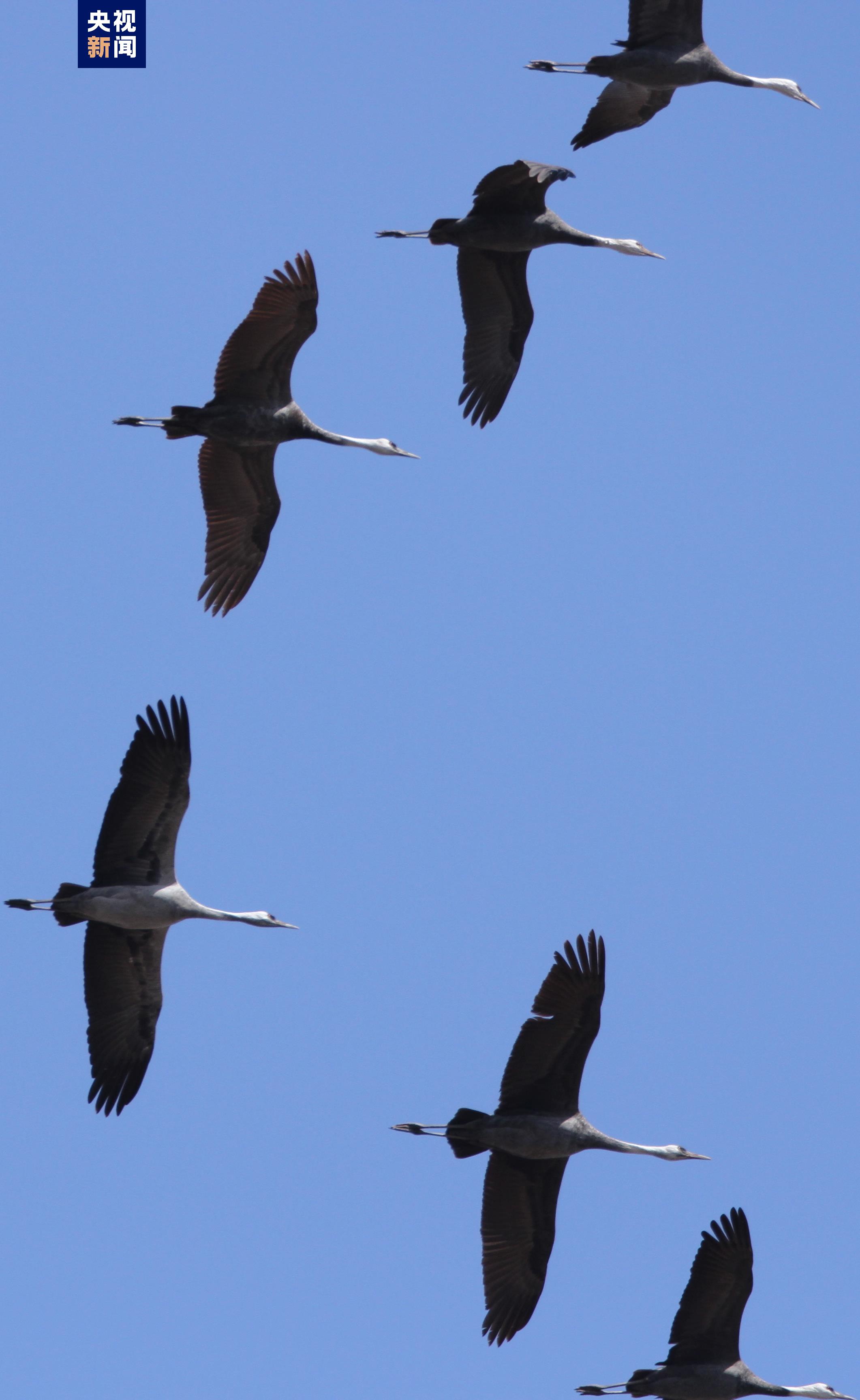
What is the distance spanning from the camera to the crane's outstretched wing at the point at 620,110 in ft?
86.7

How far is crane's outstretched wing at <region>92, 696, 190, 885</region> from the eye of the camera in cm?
2203

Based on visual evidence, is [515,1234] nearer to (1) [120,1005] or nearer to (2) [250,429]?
(1) [120,1005]

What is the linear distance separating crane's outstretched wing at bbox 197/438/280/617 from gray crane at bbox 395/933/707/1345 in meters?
5.81

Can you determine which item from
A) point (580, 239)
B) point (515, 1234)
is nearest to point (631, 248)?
point (580, 239)

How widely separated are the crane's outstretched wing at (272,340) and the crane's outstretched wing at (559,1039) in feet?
22.5

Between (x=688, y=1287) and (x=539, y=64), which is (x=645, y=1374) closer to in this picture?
(x=688, y=1287)

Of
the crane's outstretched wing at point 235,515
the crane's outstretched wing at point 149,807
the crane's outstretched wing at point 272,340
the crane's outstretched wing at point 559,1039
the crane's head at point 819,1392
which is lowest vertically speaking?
the crane's head at point 819,1392

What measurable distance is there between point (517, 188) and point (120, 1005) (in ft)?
31.5

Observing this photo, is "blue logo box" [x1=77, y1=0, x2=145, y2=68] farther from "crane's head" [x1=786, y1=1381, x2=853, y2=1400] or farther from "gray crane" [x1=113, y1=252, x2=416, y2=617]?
"crane's head" [x1=786, y1=1381, x2=853, y2=1400]

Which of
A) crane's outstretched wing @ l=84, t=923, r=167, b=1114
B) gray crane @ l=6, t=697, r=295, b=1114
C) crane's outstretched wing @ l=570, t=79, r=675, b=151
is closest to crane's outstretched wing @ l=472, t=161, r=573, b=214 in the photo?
crane's outstretched wing @ l=570, t=79, r=675, b=151

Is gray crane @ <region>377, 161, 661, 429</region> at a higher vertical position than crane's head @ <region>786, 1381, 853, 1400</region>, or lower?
higher

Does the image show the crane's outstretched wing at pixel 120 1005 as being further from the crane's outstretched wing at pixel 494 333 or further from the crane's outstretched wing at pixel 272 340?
the crane's outstretched wing at pixel 494 333

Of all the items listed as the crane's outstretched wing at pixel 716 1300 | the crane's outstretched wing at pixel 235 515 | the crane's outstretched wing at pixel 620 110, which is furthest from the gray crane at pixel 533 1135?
the crane's outstretched wing at pixel 620 110

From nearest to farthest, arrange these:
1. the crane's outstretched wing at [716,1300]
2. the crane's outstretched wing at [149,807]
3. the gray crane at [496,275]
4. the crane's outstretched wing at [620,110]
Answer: the crane's outstretched wing at [149,807], the crane's outstretched wing at [716,1300], the gray crane at [496,275], the crane's outstretched wing at [620,110]
